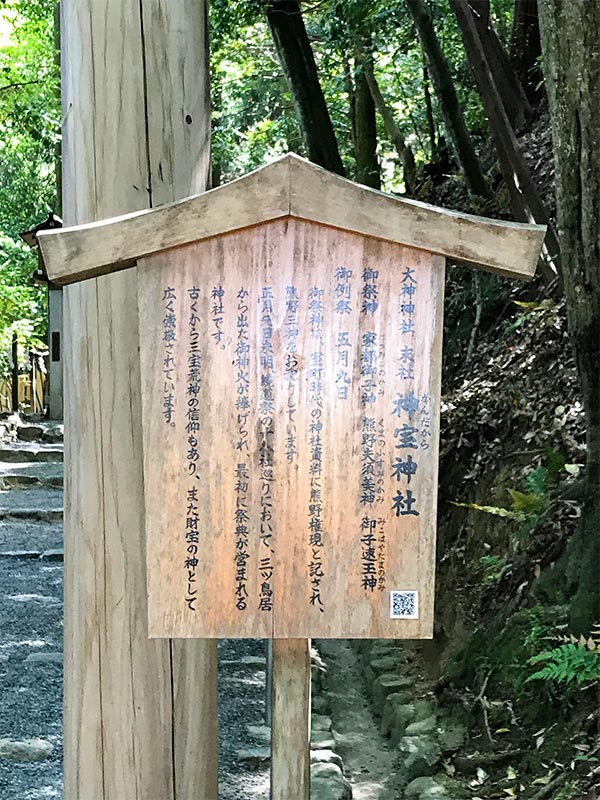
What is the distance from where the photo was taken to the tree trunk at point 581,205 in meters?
3.93

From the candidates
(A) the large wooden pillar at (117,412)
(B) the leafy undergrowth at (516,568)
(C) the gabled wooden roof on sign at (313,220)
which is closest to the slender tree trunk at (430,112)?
(B) the leafy undergrowth at (516,568)

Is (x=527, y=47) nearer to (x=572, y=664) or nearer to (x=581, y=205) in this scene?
(x=581, y=205)

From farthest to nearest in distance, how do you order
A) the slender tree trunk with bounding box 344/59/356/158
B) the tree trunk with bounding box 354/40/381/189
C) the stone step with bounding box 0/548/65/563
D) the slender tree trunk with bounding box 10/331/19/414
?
the slender tree trunk with bounding box 10/331/19/414 < the tree trunk with bounding box 354/40/381/189 < the slender tree trunk with bounding box 344/59/356/158 < the stone step with bounding box 0/548/65/563

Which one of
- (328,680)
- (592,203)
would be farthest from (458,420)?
(592,203)

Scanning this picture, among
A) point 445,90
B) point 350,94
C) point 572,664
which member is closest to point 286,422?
point 572,664

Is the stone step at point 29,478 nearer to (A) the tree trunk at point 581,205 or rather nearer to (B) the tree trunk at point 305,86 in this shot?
(B) the tree trunk at point 305,86

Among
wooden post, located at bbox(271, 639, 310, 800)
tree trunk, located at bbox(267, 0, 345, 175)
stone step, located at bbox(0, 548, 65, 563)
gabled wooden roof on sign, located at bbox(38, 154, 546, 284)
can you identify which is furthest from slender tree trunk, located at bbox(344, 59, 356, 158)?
wooden post, located at bbox(271, 639, 310, 800)

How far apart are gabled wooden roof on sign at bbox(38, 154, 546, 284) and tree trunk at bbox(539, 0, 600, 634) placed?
2158mm

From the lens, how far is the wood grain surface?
203 cm

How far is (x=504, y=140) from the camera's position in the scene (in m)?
Result: 5.82

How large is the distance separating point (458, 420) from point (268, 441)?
17.1 ft

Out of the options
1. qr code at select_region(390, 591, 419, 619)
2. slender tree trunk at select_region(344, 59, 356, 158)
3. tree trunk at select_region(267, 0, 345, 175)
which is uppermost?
slender tree trunk at select_region(344, 59, 356, 158)

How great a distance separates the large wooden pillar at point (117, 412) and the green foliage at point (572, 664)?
174 centimetres

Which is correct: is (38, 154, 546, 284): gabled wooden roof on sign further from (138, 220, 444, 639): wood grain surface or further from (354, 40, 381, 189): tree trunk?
(354, 40, 381, 189): tree trunk
